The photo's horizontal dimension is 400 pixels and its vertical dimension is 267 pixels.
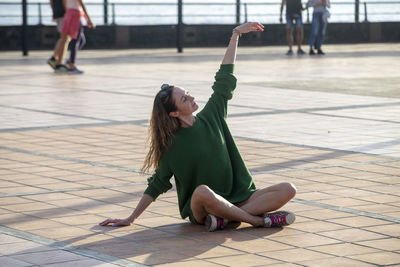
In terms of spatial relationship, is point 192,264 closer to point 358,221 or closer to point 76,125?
point 358,221

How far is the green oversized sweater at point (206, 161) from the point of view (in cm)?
595

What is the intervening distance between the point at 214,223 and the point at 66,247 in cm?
87

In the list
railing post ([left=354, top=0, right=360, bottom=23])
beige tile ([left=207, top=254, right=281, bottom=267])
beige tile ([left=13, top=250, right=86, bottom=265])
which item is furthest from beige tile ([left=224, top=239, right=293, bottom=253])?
railing post ([left=354, top=0, right=360, bottom=23])

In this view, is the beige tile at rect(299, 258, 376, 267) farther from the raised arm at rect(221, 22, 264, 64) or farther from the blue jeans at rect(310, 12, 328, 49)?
the blue jeans at rect(310, 12, 328, 49)

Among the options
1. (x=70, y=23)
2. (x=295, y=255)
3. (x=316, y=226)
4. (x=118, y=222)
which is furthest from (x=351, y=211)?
(x=70, y=23)

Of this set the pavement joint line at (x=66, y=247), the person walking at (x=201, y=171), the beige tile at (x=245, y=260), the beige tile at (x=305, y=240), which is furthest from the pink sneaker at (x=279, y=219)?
the pavement joint line at (x=66, y=247)

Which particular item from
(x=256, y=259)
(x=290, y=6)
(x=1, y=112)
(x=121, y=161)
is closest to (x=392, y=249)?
(x=256, y=259)

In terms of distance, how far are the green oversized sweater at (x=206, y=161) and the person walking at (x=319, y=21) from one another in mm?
17589

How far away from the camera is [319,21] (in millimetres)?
23766

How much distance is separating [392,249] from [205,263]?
985mm

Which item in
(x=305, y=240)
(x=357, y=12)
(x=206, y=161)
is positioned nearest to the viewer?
(x=305, y=240)

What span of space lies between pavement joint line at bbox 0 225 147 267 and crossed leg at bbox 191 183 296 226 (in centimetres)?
74

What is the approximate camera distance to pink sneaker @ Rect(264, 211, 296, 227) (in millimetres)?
5926

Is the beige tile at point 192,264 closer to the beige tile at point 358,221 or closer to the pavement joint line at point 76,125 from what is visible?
the beige tile at point 358,221
